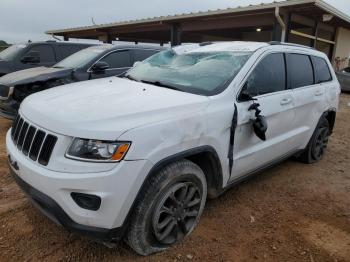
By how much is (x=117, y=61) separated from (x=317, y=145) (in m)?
4.30

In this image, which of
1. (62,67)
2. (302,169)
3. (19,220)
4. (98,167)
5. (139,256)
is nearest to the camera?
(98,167)

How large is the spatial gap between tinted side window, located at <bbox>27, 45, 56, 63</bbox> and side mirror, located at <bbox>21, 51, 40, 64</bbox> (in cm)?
30

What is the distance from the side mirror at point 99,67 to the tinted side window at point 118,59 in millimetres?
643

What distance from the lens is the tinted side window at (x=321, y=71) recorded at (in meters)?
4.77

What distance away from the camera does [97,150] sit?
2234 millimetres

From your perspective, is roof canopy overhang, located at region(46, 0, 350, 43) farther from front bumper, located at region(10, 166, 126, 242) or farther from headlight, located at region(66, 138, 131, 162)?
front bumper, located at region(10, 166, 126, 242)

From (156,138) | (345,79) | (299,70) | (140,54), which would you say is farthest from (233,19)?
(156,138)

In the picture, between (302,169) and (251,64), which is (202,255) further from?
(302,169)

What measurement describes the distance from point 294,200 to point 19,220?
118 inches

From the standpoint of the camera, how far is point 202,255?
276cm

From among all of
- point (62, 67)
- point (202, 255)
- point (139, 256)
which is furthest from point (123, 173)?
point (62, 67)

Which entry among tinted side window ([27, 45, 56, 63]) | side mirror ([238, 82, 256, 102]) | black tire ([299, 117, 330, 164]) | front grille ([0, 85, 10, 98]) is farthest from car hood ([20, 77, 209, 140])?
tinted side window ([27, 45, 56, 63])

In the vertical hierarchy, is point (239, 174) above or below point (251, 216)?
above

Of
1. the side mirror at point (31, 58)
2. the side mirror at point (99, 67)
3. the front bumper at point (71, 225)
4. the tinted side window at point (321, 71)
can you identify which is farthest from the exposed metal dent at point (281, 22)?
the front bumper at point (71, 225)
